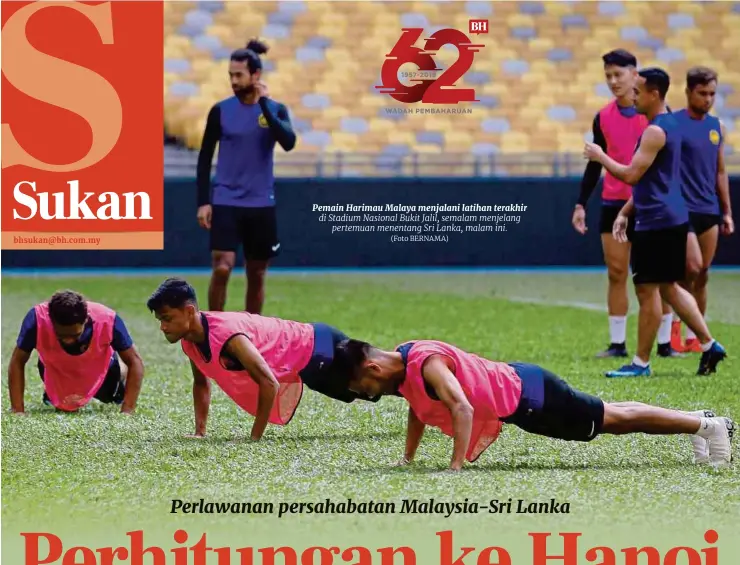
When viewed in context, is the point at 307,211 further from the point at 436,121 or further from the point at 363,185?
the point at 436,121

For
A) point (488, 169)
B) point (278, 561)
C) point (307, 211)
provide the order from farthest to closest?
point (488, 169), point (307, 211), point (278, 561)

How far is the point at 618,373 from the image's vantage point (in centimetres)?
786

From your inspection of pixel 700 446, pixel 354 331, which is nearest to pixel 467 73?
pixel 354 331

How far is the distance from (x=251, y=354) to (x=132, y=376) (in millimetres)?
1252

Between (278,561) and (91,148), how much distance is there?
20.3 feet

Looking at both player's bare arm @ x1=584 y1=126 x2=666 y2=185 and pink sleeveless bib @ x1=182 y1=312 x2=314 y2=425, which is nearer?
pink sleeveless bib @ x1=182 y1=312 x2=314 y2=425

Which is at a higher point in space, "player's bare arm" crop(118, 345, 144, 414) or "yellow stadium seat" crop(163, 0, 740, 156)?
"yellow stadium seat" crop(163, 0, 740, 156)

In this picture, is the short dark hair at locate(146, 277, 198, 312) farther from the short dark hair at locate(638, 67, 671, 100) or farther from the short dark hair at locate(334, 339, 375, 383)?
the short dark hair at locate(638, 67, 671, 100)

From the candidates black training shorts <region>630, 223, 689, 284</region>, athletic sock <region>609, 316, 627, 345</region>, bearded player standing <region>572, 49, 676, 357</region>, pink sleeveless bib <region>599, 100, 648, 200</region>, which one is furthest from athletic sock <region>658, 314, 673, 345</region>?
black training shorts <region>630, 223, 689, 284</region>

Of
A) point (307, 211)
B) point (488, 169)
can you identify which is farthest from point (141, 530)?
point (488, 169)

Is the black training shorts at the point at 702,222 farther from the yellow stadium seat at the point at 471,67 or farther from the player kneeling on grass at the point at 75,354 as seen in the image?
the yellow stadium seat at the point at 471,67

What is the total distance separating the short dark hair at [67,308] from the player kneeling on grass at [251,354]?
66 centimetres

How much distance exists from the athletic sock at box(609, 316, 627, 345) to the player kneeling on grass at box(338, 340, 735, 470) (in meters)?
3.69

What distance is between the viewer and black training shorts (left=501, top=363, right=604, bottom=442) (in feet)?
16.8
